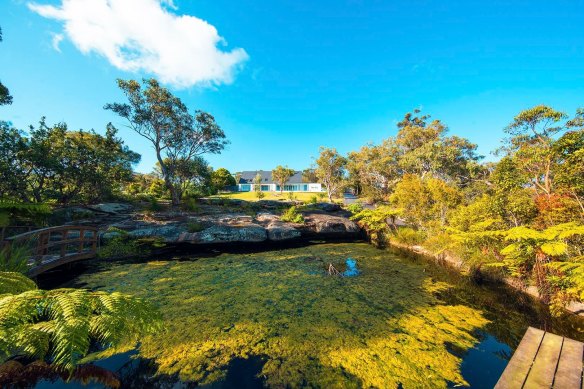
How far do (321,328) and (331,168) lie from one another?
94.1 feet

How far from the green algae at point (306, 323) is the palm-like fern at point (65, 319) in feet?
5.27

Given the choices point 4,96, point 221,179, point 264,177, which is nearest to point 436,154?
point 4,96

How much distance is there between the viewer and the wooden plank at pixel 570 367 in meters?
2.26

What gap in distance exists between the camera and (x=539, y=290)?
5.06 m

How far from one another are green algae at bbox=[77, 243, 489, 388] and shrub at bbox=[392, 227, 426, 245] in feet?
10.9

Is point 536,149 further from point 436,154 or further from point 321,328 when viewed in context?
point 436,154

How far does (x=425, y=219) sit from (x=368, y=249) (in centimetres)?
293

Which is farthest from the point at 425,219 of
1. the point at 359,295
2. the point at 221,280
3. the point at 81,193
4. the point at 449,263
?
the point at 81,193

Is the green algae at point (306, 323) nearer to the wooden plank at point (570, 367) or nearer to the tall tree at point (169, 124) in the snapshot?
the wooden plank at point (570, 367)

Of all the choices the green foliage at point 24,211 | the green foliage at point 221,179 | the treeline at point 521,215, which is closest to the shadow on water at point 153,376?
the treeline at point 521,215

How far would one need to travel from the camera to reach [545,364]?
2537 mm

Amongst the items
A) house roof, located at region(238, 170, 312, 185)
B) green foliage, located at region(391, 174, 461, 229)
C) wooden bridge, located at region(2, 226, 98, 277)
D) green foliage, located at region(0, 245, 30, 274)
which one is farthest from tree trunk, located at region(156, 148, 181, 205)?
house roof, located at region(238, 170, 312, 185)

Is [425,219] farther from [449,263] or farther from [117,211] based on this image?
[117,211]

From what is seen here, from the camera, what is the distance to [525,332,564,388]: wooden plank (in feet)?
7.55
